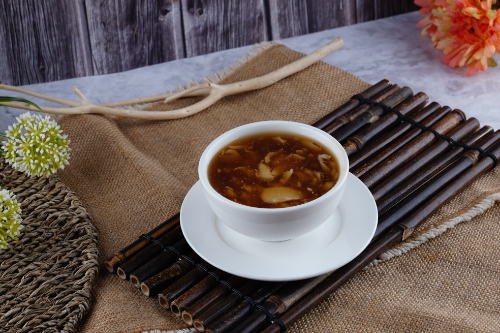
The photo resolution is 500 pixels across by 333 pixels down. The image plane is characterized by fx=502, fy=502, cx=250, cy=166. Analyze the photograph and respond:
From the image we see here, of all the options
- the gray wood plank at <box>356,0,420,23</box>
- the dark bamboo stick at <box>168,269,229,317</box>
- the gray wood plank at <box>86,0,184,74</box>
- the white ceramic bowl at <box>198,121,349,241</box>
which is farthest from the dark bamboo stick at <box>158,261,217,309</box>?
the gray wood plank at <box>356,0,420,23</box>

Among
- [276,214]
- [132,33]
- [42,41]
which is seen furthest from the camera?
[132,33]

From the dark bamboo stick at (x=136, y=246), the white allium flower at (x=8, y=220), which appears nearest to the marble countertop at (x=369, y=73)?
the white allium flower at (x=8, y=220)

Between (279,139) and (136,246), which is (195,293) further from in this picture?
(279,139)

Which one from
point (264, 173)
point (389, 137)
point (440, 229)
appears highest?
point (264, 173)

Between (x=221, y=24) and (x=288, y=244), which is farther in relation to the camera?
(x=221, y=24)

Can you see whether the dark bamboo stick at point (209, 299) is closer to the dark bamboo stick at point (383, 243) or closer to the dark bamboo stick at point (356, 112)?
the dark bamboo stick at point (383, 243)

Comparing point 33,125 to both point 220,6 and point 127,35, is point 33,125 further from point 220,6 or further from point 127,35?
point 220,6

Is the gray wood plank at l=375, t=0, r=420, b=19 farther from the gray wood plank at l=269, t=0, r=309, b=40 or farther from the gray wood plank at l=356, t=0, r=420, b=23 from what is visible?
the gray wood plank at l=269, t=0, r=309, b=40

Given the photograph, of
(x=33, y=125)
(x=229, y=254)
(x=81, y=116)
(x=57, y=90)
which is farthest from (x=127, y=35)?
(x=229, y=254)

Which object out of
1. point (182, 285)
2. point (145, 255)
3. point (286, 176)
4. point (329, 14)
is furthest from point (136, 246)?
point (329, 14)
